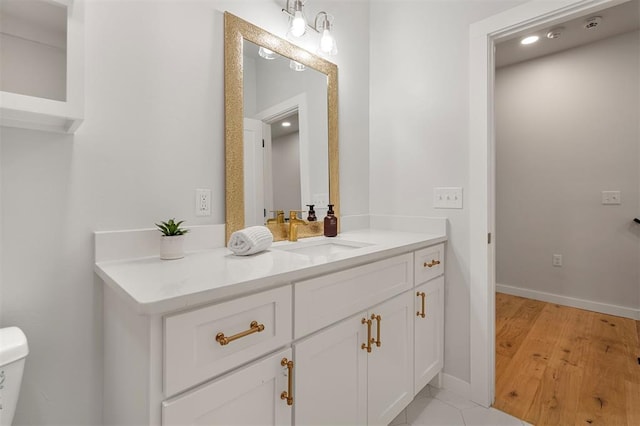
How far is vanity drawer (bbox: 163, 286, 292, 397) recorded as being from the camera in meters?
0.71

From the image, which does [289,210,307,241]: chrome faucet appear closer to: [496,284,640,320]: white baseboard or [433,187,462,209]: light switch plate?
[433,187,462,209]: light switch plate

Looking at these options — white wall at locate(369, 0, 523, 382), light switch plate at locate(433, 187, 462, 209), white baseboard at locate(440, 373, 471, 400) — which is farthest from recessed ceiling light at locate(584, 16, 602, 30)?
white baseboard at locate(440, 373, 471, 400)

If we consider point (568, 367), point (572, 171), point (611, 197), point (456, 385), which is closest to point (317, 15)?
point (456, 385)

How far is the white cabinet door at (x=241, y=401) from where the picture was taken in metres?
0.73

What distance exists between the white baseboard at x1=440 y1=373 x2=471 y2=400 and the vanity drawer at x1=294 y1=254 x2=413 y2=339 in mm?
716

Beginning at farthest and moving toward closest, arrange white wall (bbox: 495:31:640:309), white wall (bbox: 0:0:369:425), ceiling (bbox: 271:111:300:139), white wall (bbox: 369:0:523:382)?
white wall (bbox: 495:31:640:309) < white wall (bbox: 369:0:523:382) < ceiling (bbox: 271:111:300:139) < white wall (bbox: 0:0:369:425)

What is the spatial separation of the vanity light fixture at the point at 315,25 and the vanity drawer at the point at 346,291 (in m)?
1.18

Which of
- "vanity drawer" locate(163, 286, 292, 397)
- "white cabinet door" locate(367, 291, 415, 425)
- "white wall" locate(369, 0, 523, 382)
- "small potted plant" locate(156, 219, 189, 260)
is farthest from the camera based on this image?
"white wall" locate(369, 0, 523, 382)

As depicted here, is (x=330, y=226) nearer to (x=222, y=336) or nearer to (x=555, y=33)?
(x=222, y=336)

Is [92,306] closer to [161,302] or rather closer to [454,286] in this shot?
[161,302]

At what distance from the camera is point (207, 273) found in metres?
0.91

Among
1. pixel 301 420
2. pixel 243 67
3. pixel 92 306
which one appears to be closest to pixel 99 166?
pixel 92 306

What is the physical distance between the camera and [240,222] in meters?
1.43

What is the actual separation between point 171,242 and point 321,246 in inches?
30.2
